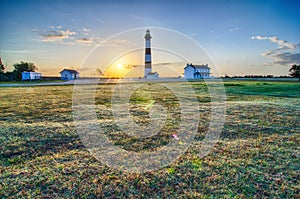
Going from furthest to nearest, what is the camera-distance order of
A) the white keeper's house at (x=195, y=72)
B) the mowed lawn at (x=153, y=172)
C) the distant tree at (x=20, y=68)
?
the white keeper's house at (x=195, y=72) < the distant tree at (x=20, y=68) < the mowed lawn at (x=153, y=172)

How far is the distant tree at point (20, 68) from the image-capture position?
51.0 meters

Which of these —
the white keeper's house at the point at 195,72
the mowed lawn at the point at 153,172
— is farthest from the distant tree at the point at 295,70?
the mowed lawn at the point at 153,172

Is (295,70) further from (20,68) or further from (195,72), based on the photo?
(20,68)

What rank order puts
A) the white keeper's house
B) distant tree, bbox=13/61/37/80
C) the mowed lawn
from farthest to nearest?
the white keeper's house → distant tree, bbox=13/61/37/80 → the mowed lawn

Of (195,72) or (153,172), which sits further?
(195,72)

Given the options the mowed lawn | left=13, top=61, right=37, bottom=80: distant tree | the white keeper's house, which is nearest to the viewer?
the mowed lawn

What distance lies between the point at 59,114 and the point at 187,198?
6.73 m

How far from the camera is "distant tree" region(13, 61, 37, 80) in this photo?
51.0m

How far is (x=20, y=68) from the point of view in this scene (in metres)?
55.1

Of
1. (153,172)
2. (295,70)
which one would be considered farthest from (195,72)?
(153,172)

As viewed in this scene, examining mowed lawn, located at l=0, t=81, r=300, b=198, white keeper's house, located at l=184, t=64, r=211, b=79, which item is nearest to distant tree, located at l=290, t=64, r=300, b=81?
white keeper's house, located at l=184, t=64, r=211, b=79

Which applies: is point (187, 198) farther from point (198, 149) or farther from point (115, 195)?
point (198, 149)

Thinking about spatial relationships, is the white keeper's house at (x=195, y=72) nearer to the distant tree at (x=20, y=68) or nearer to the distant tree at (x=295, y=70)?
the distant tree at (x=295, y=70)

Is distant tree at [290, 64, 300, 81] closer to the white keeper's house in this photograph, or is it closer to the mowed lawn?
the white keeper's house
